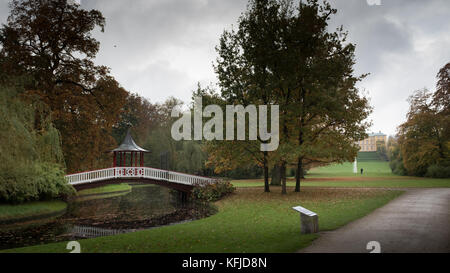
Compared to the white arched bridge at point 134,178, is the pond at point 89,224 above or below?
below

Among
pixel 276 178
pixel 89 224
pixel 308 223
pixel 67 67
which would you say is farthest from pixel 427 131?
pixel 67 67

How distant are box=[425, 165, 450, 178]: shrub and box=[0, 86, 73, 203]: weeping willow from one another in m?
37.6

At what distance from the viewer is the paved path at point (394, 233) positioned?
671 centimetres

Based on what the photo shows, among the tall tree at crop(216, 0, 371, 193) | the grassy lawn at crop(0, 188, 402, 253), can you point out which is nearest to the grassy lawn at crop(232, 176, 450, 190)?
the tall tree at crop(216, 0, 371, 193)

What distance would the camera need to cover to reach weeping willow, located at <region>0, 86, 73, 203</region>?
Result: 12203mm

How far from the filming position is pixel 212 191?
21.5m

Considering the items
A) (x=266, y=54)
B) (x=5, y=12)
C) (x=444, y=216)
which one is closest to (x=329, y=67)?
(x=266, y=54)

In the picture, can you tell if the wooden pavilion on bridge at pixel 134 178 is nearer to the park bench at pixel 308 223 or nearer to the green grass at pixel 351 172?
the park bench at pixel 308 223

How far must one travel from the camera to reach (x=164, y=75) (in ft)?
107

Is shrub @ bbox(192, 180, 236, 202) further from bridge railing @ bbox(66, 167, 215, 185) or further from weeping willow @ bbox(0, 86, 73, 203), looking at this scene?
weeping willow @ bbox(0, 86, 73, 203)

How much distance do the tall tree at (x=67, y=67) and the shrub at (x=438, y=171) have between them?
34.9 m

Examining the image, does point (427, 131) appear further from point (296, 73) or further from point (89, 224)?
point (89, 224)

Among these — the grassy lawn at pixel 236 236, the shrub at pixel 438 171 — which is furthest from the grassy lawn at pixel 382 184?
the grassy lawn at pixel 236 236
